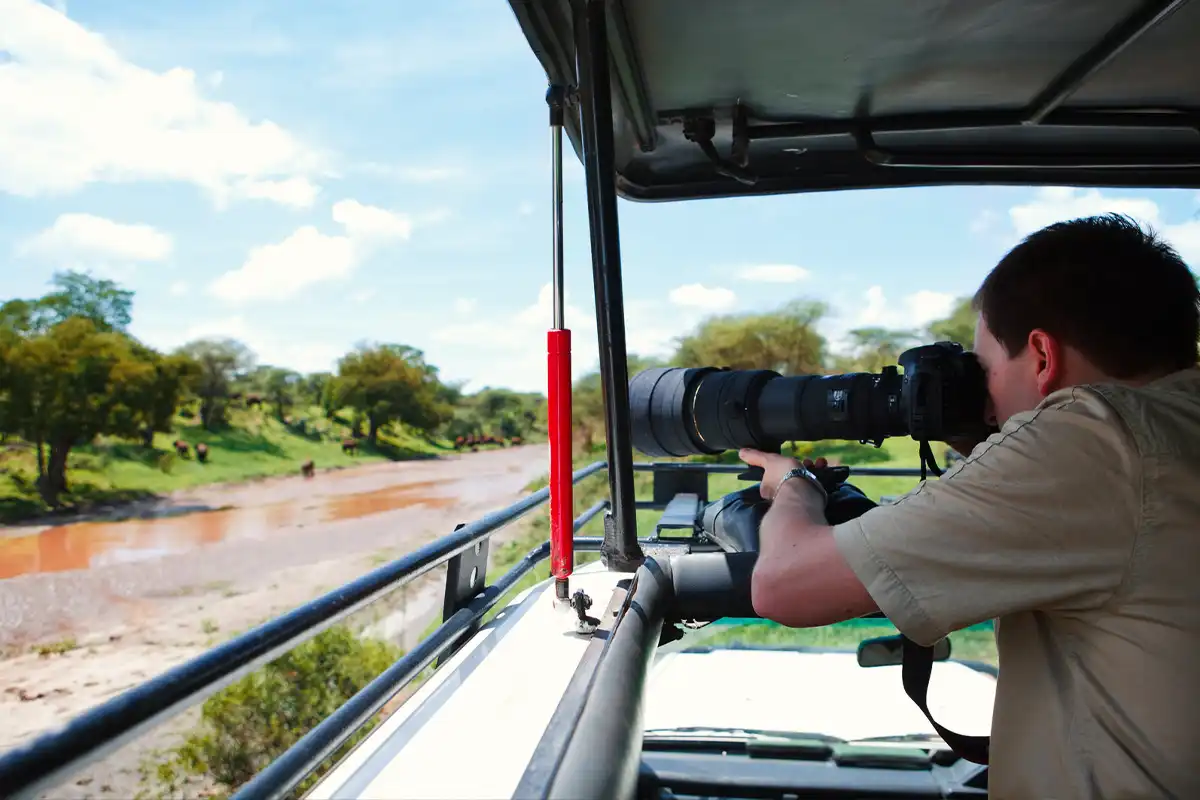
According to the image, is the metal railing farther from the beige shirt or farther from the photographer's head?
the photographer's head

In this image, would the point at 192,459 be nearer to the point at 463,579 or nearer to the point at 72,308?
the point at 72,308

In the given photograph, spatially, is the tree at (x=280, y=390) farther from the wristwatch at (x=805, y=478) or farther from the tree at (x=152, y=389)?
the wristwatch at (x=805, y=478)

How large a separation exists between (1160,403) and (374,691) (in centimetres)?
107

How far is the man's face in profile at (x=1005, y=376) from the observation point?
1.07 metres

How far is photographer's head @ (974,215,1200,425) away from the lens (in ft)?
Result: 3.24

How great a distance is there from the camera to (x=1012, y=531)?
3.01 ft

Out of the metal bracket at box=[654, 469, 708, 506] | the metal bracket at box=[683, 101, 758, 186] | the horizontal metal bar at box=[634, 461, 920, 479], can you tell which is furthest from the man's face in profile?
the metal bracket at box=[654, 469, 708, 506]

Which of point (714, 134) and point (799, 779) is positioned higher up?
point (714, 134)

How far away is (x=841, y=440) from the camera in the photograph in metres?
1.43

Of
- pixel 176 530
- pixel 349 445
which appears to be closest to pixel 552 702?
pixel 176 530

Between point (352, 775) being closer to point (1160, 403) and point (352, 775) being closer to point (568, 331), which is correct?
point (568, 331)

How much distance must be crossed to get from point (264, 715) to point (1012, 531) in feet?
60.2

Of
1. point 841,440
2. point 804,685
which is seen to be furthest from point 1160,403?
point 804,685

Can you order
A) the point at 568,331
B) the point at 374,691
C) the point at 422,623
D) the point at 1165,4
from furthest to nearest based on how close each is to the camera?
the point at 422,623
the point at 568,331
the point at 1165,4
the point at 374,691
